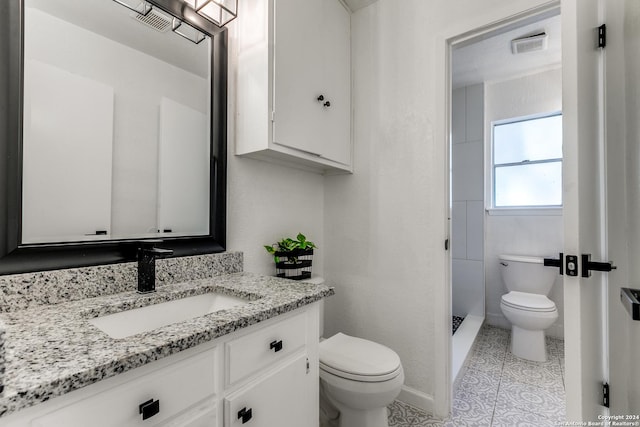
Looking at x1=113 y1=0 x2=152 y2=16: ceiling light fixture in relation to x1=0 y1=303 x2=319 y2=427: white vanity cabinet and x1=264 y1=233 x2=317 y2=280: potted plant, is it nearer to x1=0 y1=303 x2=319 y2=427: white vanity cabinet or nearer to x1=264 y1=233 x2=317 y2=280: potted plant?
x1=264 y1=233 x2=317 y2=280: potted plant

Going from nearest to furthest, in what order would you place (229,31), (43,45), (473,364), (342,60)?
(43,45), (229,31), (342,60), (473,364)

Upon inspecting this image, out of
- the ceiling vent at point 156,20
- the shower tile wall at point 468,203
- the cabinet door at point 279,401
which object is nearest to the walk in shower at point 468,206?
the shower tile wall at point 468,203

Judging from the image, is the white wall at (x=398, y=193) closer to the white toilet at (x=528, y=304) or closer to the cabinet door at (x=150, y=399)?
the white toilet at (x=528, y=304)

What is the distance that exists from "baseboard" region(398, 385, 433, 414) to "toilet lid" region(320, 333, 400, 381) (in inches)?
18.1

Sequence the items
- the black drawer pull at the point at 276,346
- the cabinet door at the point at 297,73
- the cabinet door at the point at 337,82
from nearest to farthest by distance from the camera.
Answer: the black drawer pull at the point at 276,346 < the cabinet door at the point at 297,73 < the cabinet door at the point at 337,82

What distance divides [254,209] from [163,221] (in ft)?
1.57

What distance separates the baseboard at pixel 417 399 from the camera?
5.33 feet

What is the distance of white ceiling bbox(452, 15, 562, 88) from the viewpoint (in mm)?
2152

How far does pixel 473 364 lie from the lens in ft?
7.19

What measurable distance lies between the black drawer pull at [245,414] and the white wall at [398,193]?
3.74 ft

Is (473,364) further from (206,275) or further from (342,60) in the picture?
(342,60)

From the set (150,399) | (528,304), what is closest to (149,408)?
(150,399)

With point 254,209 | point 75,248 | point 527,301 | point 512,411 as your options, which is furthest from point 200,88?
point 527,301

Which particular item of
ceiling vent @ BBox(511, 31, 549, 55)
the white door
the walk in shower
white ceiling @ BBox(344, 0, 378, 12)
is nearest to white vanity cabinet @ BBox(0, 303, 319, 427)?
the white door
